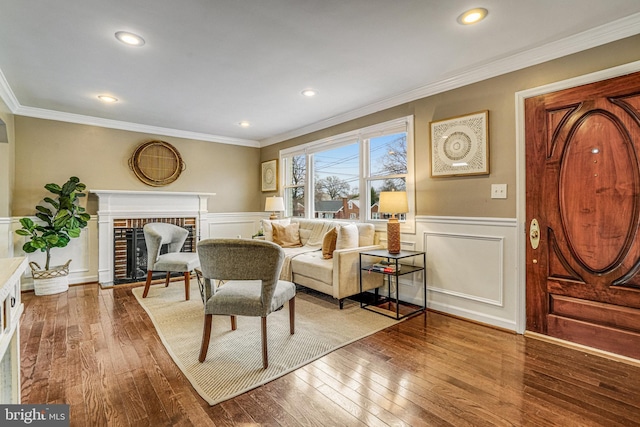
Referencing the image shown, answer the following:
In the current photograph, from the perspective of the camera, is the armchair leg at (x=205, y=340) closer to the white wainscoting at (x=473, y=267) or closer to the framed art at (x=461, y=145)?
the white wainscoting at (x=473, y=267)

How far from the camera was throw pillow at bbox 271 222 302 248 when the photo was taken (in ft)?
15.0

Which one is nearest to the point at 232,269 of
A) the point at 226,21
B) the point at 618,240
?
the point at 226,21

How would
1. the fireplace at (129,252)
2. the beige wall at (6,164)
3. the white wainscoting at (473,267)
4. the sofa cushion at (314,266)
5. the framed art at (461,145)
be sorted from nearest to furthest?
the white wainscoting at (473,267), the framed art at (461,145), the sofa cushion at (314,266), the beige wall at (6,164), the fireplace at (129,252)

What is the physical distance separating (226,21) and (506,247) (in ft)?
9.37

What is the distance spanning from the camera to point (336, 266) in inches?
128

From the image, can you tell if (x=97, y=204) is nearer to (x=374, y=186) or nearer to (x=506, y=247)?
(x=374, y=186)

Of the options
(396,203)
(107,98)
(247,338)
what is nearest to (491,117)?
(396,203)

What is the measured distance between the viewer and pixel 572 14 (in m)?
2.08

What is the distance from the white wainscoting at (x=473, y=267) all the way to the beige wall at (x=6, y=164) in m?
4.65

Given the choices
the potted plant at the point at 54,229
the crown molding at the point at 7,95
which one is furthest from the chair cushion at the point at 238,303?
the crown molding at the point at 7,95

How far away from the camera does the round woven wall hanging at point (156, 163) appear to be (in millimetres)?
4781

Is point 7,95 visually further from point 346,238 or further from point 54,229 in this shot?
point 346,238

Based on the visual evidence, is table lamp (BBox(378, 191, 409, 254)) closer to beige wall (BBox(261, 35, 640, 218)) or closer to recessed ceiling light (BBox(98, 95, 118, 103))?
beige wall (BBox(261, 35, 640, 218))

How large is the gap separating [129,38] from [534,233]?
11.6 feet
